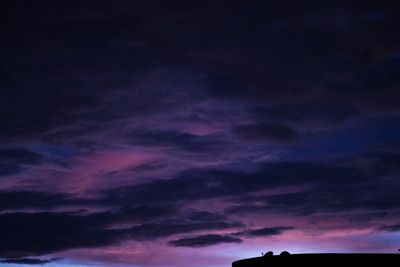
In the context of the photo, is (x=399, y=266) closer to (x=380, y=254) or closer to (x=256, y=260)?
(x=380, y=254)

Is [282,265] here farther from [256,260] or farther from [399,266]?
[399,266]

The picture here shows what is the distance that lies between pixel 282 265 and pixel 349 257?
2843mm

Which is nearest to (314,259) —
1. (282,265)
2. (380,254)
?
(282,265)

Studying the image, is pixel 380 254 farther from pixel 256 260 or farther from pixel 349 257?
pixel 256 260

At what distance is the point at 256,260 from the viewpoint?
2273 cm

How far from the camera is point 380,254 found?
860 inches

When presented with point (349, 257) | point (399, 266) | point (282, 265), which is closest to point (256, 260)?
point (282, 265)

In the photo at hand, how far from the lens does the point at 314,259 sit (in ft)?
70.9

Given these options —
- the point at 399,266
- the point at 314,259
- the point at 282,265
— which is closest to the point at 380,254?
the point at 399,266

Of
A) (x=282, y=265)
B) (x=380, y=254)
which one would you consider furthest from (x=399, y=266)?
(x=282, y=265)

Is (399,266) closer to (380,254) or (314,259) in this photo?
(380,254)

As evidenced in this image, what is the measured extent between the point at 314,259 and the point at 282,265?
53.7 inches

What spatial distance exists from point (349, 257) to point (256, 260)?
3977 mm

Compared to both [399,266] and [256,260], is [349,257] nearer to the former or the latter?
[399,266]
